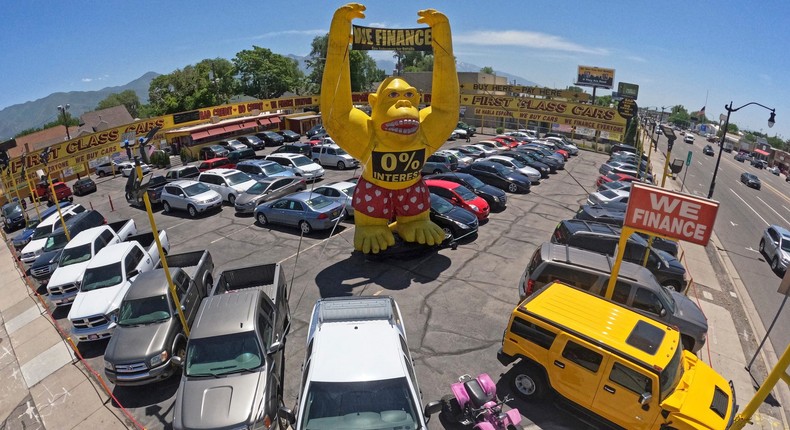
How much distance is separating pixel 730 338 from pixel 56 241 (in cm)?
2288

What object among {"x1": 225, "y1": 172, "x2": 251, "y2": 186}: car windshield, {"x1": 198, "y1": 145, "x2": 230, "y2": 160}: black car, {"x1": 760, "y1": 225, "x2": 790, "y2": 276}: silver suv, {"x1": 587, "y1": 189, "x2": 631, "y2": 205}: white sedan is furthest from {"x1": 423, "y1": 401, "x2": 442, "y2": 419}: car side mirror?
{"x1": 198, "y1": 145, "x2": 230, "y2": 160}: black car

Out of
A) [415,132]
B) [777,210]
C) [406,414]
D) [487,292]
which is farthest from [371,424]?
[777,210]

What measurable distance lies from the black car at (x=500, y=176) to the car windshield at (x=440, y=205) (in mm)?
7633

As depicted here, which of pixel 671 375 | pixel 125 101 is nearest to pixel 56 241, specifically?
pixel 671 375

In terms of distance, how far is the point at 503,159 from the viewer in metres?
24.9

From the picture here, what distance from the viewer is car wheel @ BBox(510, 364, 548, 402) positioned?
24.8ft

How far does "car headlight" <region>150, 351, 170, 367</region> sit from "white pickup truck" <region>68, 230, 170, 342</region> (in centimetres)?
276

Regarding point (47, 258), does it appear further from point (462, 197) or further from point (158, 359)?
point (462, 197)

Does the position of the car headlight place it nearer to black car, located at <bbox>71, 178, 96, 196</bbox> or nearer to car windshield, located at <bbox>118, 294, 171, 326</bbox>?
car windshield, located at <bbox>118, 294, 171, 326</bbox>

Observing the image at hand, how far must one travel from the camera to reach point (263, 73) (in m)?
68.1

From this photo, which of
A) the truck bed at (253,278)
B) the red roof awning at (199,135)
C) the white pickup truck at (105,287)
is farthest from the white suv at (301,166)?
the red roof awning at (199,135)

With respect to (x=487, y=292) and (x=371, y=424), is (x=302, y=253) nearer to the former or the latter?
(x=487, y=292)

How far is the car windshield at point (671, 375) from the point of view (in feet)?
20.2

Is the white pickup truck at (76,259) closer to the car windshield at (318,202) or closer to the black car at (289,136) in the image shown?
the car windshield at (318,202)
